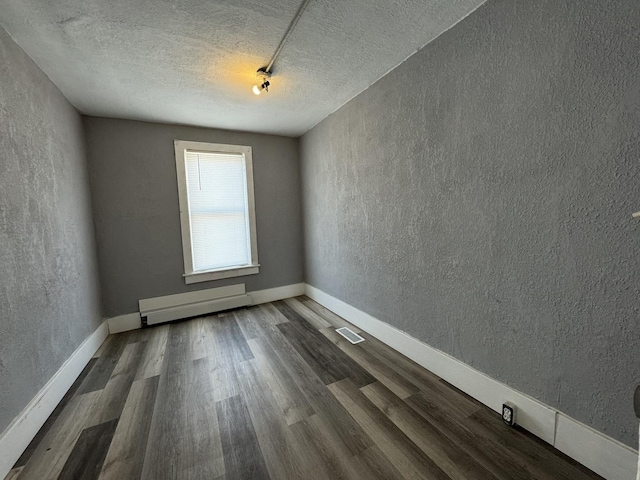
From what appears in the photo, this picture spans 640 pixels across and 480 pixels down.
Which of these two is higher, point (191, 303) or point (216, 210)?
point (216, 210)

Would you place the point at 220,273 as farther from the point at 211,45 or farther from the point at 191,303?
the point at 211,45

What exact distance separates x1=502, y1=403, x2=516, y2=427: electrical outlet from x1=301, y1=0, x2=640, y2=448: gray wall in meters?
0.13

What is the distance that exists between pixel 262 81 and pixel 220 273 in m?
2.34

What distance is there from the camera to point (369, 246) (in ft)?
8.09

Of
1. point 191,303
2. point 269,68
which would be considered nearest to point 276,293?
point 191,303

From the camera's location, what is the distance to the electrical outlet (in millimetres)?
1383

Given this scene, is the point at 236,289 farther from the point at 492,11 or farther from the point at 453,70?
the point at 492,11

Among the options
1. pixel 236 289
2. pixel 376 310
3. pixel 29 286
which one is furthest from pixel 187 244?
pixel 376 310

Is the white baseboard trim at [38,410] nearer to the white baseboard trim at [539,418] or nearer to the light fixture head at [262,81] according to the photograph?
the white baseboard trim at [539,418]

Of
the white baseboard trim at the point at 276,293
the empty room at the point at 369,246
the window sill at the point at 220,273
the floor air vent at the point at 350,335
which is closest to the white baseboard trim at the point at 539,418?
the empty room at the point at 369,246

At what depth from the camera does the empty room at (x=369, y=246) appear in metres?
1.12

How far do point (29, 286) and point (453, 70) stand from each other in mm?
2983

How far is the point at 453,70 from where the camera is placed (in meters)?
1.58

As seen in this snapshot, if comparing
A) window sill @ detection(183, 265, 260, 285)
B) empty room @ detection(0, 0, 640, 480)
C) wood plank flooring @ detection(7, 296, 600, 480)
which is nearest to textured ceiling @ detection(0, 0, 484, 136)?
empty room @ detection(0, 0, 640, 480)
